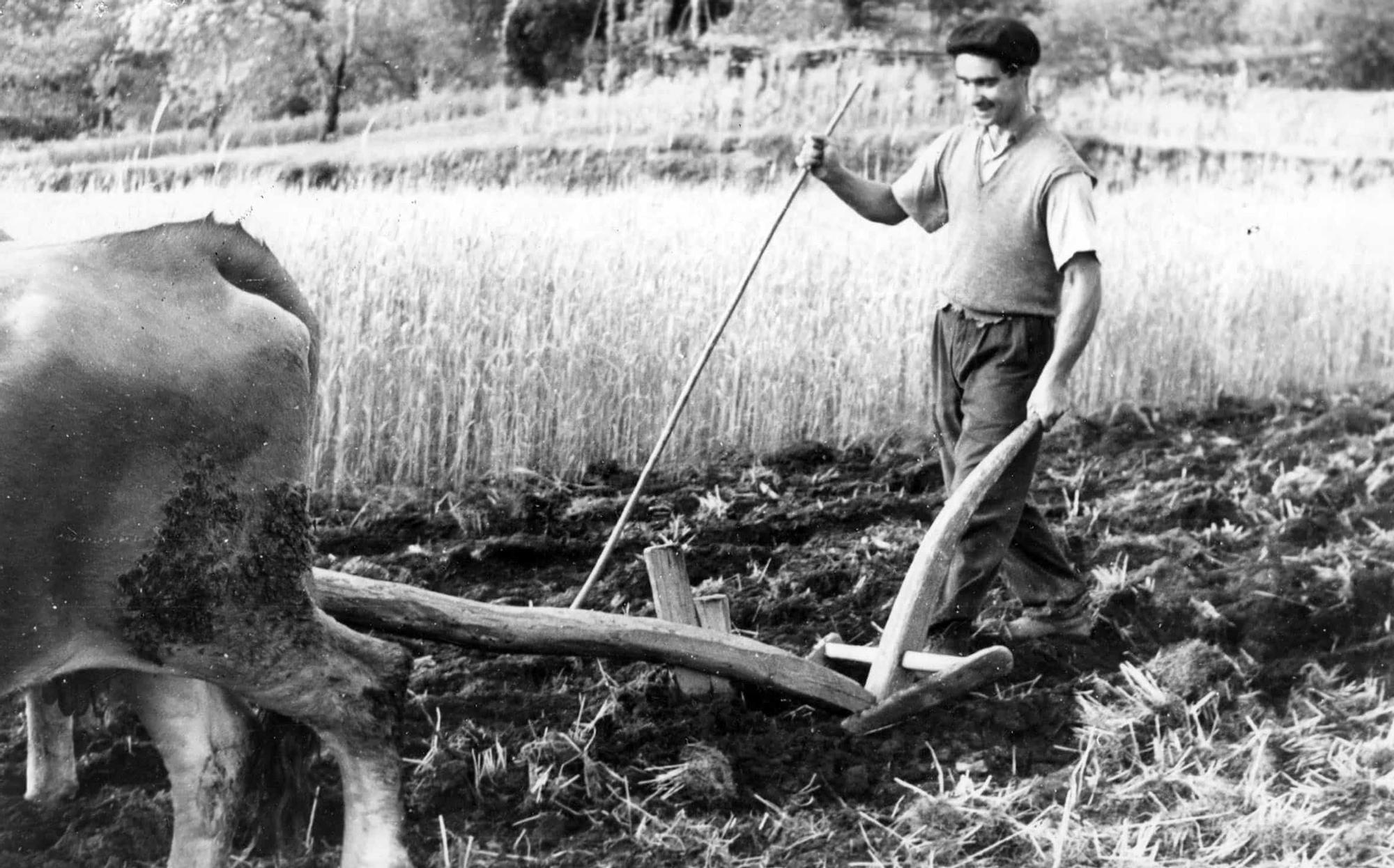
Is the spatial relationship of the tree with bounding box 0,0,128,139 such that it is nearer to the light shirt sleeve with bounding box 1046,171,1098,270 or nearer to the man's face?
the man's face

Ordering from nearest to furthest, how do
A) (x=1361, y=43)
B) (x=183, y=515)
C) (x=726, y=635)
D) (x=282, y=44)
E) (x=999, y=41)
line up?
(x=183, y=515)
(x=726, y=635)
(x=999, y=41)
(x=282, y=44)
(x=1361, y=43)

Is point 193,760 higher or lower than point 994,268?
lower

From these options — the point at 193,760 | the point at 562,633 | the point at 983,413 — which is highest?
the point at 983,413

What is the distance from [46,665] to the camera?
2.12m

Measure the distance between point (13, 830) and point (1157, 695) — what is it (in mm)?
2333

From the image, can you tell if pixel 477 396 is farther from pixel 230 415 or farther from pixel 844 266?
pixel 230 415

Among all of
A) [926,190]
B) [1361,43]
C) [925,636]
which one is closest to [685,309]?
[926,190]

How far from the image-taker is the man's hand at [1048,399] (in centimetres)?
301

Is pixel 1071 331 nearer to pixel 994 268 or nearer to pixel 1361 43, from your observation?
pixel 994 268

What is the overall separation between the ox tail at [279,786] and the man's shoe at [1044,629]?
5.61 ft

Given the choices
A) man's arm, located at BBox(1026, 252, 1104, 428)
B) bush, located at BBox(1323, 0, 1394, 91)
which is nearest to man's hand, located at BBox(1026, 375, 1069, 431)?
→ man's arm, located at BBox(1026, 252, 1104, 428)

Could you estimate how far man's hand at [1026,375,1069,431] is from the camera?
3.01 metres

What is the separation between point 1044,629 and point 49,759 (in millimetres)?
2203

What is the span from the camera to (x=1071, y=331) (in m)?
3.02
